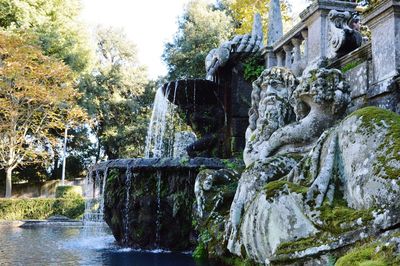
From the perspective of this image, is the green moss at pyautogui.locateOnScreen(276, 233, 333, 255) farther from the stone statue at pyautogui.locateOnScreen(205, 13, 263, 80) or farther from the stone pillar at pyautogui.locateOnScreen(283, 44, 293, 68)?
the stone statue at pyautogui.locateOnScreen(205, 13, 263, 80)

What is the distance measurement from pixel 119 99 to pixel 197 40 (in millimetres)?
6910

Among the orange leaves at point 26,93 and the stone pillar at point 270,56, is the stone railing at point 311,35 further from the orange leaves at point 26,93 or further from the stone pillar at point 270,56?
the orange leaves at point 26,93

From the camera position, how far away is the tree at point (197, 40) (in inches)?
1019

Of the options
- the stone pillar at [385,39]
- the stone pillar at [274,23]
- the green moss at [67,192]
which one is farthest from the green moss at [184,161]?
the green moss at [67,192]

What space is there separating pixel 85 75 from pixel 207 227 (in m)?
24.0

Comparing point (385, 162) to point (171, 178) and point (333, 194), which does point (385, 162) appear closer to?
point (333, 194)

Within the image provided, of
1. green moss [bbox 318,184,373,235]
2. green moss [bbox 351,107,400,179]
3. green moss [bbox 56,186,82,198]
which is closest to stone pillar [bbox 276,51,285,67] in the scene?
green moss [bbox 351,107,400,179]

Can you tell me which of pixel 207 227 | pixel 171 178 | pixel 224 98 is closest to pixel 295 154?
pixel 207 227

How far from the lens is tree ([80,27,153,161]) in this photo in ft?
95.6

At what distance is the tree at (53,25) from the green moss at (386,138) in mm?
22377

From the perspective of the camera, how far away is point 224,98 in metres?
10.0

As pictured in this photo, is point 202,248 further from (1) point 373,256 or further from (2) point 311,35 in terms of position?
(1) point 373,256

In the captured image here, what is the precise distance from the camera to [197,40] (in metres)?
26.5

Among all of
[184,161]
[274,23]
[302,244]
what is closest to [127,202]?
[184,161]
